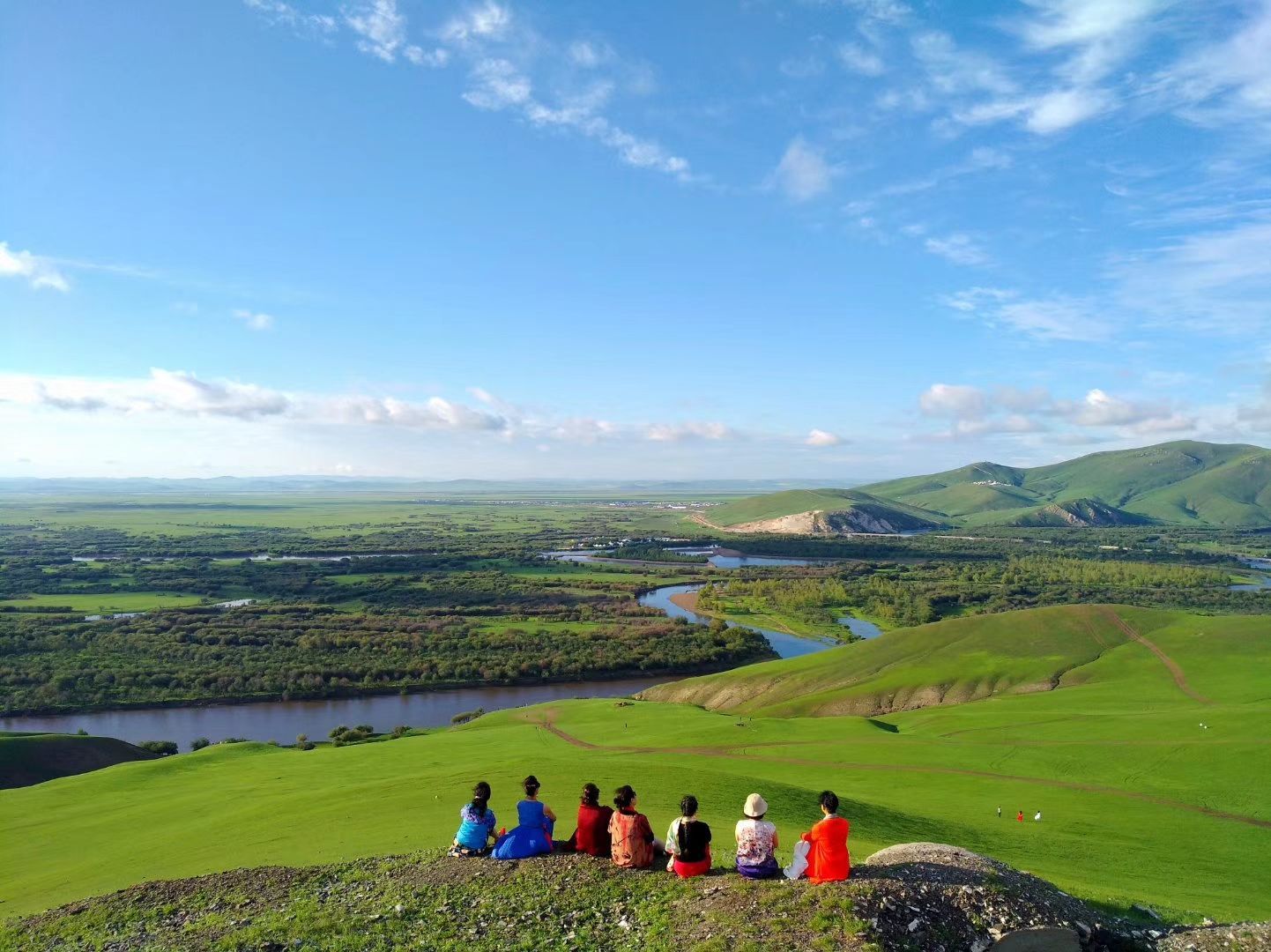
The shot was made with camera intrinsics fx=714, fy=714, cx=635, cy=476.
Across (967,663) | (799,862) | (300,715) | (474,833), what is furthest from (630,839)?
(300,715)

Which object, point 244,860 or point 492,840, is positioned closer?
point 492,840

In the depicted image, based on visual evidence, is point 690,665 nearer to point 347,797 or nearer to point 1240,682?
point 1240,682

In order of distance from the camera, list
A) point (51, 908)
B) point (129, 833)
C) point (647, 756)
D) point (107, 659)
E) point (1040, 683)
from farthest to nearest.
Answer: point (107, 659)
point (1040, 683)
point (647, 756)
point (129, 833)
point (51, 908)

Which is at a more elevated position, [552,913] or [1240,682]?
[552,913]

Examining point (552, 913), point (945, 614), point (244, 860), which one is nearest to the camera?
point (552, 913)

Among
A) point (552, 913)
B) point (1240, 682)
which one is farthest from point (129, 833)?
point (1240, 682)

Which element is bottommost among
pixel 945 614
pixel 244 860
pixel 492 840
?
pixel 945 614
